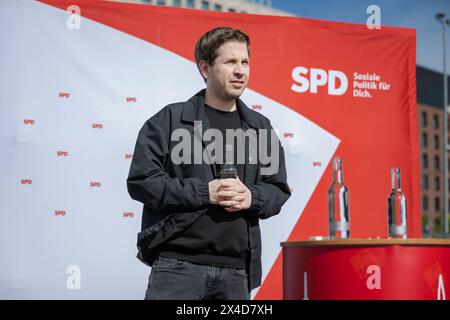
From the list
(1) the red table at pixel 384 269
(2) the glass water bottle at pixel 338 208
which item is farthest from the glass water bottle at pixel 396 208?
(1) the red table at pixel 384 269

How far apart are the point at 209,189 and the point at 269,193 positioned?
266mm

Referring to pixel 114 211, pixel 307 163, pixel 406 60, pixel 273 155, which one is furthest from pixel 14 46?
pixel 406 60

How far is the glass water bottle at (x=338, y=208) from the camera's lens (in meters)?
3.07

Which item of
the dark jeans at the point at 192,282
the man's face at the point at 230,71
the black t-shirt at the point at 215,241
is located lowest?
the dark jeans at the point at 192,282

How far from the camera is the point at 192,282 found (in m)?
2.47

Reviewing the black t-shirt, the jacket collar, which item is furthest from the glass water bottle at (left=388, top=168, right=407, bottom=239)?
the black t-shirt

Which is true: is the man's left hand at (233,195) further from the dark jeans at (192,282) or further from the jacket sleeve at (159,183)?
the dark jeans at (192,282)

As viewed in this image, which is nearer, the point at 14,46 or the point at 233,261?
the point at 233,261

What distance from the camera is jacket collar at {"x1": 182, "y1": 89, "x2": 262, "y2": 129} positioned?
2.68m

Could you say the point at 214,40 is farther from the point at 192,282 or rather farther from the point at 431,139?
the point at 431,139

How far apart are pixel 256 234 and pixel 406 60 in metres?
3.93

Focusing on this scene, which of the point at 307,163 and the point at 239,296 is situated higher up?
the point at 307,163

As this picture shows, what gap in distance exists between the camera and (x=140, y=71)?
5324mm
